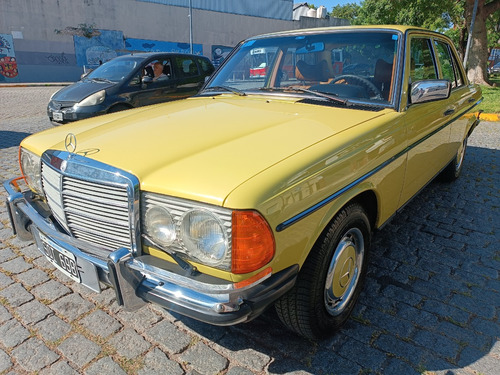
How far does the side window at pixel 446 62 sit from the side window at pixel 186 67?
6.01 meters

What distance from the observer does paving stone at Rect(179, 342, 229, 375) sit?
207 centimetres

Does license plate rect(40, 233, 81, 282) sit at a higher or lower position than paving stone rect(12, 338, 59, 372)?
higher

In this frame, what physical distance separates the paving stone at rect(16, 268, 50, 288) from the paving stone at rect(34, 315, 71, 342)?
512 mm

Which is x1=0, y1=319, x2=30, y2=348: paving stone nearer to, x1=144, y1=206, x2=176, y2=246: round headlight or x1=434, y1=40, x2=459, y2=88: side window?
x1=144, y1=206, x2=176, y2=246: round headlight

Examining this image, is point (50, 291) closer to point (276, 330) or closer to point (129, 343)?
point (129, 343)

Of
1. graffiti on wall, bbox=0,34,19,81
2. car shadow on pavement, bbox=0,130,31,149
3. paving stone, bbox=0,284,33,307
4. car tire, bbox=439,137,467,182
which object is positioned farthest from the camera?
graffiti on wall, bbox=0,34,19,81

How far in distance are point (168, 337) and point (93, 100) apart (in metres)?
6.31

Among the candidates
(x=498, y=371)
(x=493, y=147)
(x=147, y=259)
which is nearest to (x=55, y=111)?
(x=147, y=259)

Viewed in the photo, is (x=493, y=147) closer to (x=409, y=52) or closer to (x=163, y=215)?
(x=409, y=52)

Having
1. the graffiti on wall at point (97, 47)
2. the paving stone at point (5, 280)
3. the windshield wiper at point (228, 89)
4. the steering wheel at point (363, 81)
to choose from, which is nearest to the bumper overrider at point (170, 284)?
the paving stone at point (5, 280)

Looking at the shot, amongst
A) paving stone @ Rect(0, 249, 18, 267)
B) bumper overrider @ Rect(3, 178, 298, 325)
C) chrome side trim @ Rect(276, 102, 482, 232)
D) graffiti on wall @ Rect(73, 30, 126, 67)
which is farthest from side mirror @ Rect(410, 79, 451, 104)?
graffiti on wall @ Rect(73, 30, 126, 67)

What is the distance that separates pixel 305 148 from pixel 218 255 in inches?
28.9

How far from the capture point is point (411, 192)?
3.21 m

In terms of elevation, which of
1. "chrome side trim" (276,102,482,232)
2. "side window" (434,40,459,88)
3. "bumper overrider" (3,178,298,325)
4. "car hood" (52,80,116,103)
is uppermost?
"side window" (434,40,459,88)
